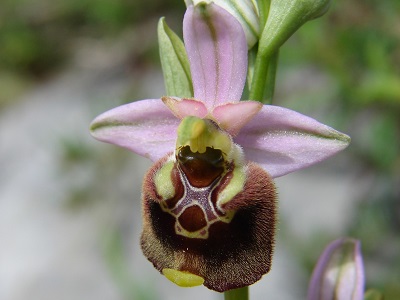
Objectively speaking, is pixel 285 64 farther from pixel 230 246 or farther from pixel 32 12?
pixel 32 12

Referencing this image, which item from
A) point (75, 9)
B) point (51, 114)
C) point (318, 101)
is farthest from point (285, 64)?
point (75, 9)

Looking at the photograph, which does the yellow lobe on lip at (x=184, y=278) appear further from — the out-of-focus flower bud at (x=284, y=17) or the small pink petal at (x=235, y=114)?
the out-of-focus flower bud at (x=284, y=17)

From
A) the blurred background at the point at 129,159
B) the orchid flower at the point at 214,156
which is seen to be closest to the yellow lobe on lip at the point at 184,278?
the orchid flower at the point at 214,156

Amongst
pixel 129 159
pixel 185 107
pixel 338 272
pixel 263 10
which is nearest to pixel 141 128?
pixel 185 107

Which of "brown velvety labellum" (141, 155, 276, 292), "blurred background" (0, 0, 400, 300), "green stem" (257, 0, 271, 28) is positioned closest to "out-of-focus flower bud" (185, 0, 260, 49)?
"green stem" (257, 0, 271, 28)

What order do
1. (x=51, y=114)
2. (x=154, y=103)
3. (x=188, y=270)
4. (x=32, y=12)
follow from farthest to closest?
(x=32, y=12) → (x=51, y=114) → (x=154, y=103) → (x=188, y=270)

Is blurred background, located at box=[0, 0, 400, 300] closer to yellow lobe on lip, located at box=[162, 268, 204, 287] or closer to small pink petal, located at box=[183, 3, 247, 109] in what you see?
small pink petal, located at box=[183, 3, 247, 109]

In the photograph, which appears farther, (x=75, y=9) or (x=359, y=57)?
(x=75, y=9)
